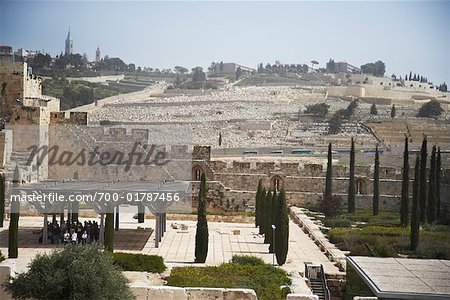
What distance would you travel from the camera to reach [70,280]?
10461 mm

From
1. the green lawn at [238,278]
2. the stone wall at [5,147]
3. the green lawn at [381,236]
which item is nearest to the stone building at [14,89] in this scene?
the stone wall at [5,147]

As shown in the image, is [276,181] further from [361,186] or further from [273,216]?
[273,216]

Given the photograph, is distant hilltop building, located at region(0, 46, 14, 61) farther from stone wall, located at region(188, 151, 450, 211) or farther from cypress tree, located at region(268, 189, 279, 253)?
cypress tree, located at region(268, 189, 279, 253)

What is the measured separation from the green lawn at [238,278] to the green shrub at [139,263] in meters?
0.41

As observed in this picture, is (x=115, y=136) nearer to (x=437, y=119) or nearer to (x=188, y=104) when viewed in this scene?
(x=437, y=119)

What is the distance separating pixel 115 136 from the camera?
31.1 m

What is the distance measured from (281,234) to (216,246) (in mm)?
2928

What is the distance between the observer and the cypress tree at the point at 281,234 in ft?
56.0

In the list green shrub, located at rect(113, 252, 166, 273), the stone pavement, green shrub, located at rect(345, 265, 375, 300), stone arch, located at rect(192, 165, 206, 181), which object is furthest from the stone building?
green shrub, located at rect(345, 265, 375, 300)

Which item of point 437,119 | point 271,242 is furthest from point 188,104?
point 271,242

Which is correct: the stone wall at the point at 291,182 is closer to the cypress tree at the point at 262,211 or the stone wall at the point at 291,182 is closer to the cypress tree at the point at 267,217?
the cypress tree at the point at 262,211

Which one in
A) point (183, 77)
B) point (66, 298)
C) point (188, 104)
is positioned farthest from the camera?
point (183, 77)

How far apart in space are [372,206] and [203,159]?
7.01 meters

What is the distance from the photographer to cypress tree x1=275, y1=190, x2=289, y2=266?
1706 centimetres
